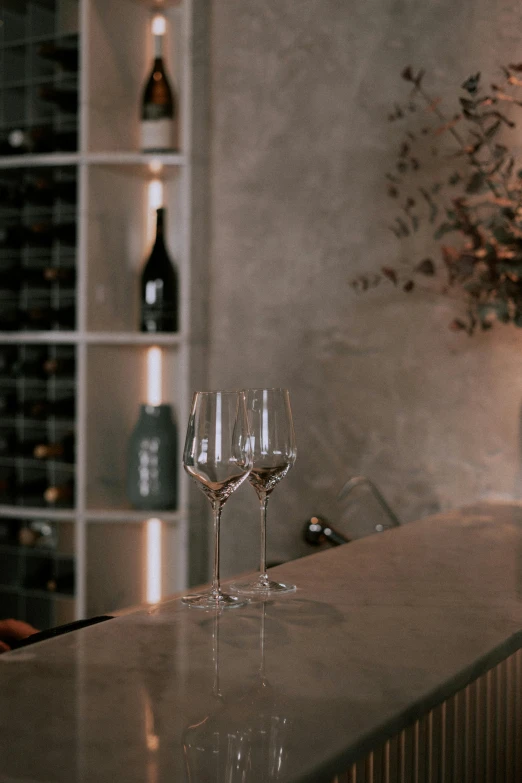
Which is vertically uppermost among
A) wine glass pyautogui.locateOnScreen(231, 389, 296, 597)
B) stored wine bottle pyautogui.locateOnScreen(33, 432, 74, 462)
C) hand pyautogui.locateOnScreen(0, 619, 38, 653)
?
wine glass pyautogui.locateOnScreen(231, 389, 296, 597)

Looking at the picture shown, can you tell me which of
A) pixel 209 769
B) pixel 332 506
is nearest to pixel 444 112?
pixel 332 506

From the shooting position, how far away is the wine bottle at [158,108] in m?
2.63

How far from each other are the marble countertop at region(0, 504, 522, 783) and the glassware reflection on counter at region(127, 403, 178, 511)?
5.01ft

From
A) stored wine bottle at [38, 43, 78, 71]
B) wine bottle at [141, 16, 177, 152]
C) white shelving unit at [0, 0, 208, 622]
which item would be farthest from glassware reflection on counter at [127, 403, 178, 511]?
stored wine bottle at [38, 43, 78, 71]

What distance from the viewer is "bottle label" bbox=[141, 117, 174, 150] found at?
2623 millimetres

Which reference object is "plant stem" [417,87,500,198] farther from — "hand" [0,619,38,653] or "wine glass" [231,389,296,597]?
"hand" [0,619,38,653]

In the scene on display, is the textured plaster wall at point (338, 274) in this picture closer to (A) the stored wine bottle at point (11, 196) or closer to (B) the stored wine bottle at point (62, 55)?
(B) the stored wine bottle at point (62, 55)

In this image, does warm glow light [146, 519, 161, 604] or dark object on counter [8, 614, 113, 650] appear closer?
dark object on counter [8, 614, 113, 650]

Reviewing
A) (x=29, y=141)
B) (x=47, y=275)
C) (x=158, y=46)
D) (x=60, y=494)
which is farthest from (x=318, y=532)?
(x=158, y=46)

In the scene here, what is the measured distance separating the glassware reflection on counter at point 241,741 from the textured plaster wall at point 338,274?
1.69 m

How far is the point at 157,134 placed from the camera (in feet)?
8.61

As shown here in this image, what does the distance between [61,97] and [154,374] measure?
843 mm

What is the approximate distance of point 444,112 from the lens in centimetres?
229

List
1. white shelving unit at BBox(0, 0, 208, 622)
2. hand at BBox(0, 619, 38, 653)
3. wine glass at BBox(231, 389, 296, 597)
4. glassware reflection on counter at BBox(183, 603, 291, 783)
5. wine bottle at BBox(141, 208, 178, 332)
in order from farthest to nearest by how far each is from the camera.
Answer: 1. wine bottle at BBox(141, 208, 178, 332)
2. white shelving unit at BBox(0, 0, 208, 622)
3. hand at BBox(0, 619, 38, 653)
4. wine glass at BBox(231, 389, 296, 597)
5. glassware reflection on counter at BBox(183, 603, 291, 783)
